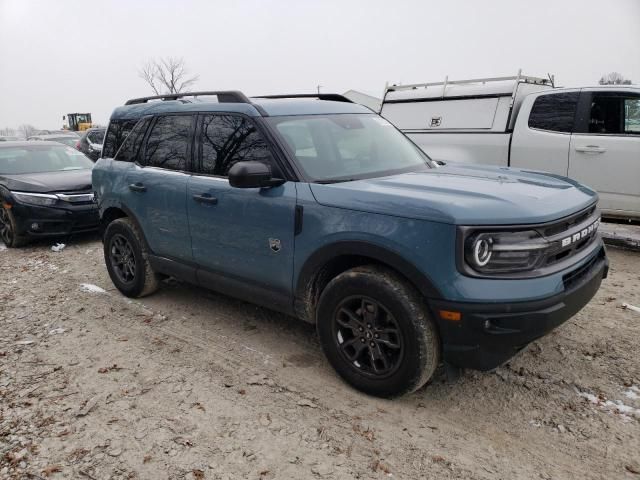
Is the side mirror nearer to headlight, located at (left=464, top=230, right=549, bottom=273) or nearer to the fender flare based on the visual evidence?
the fender flare

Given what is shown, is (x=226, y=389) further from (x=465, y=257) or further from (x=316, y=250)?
(x=465, y=257)

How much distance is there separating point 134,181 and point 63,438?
96.4 inches

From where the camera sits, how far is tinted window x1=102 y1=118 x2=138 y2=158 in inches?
196

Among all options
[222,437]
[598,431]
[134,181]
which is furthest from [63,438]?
[598,431]

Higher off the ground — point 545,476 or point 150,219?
point 150,219

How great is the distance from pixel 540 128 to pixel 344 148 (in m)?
4.07

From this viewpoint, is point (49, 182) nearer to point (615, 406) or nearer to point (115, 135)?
point (115, 135)

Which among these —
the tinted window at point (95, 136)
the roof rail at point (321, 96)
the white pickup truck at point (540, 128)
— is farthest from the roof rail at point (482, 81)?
the tinted window at point (95, 136)

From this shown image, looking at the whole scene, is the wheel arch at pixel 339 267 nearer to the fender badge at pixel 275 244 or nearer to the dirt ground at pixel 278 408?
the fender badge at pixel 275 244

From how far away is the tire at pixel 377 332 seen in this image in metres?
2.83

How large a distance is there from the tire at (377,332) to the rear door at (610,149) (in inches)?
179

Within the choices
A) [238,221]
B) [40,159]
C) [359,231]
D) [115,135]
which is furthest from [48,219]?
[359,231]

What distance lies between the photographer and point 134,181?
4.65 metres

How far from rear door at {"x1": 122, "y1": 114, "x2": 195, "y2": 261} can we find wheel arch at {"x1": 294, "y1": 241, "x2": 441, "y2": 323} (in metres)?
1.30
